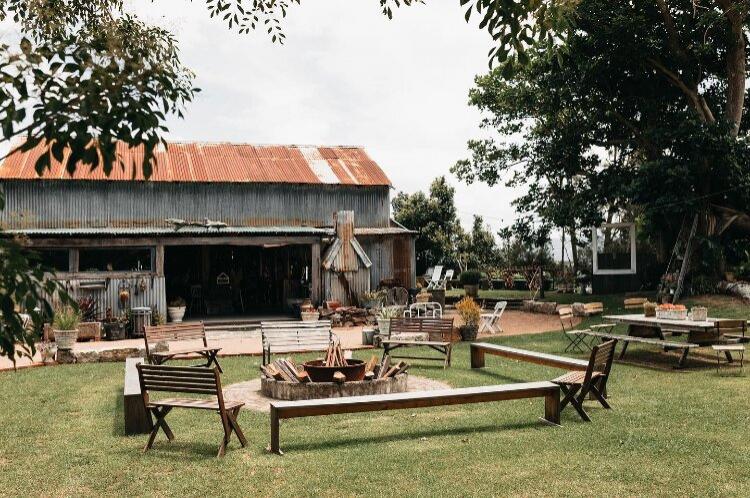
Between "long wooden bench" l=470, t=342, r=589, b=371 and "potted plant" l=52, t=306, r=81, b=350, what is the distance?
752 cm

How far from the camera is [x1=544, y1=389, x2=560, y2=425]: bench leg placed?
7371mm

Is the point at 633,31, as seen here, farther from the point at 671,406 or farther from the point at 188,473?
the point at 188,473

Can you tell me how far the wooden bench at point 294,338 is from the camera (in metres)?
12.0

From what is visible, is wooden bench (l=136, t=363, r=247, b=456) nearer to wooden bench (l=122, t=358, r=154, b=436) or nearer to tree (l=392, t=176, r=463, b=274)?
wooden bench (l=122, t=358, r=154, b=436)

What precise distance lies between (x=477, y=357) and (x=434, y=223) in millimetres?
24342

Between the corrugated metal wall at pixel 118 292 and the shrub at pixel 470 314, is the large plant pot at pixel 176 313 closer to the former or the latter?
the corrugated metal wall at pixel 118 292

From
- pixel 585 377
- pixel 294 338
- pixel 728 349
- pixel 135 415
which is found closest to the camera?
pixel 135 415

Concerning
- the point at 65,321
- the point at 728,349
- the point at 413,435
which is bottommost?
the point at 413,435

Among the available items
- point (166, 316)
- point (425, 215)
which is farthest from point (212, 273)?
point (425, 215)

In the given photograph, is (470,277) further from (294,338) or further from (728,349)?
(728,349)

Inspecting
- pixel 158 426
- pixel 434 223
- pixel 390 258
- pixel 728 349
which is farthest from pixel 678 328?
pixel 434 223

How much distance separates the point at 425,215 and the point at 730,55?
56.2 feet

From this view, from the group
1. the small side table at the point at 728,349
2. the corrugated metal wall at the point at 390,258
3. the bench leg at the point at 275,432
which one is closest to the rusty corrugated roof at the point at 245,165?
the corrugated metal wall at the point at 390,258

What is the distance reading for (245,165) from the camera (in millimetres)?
24656
